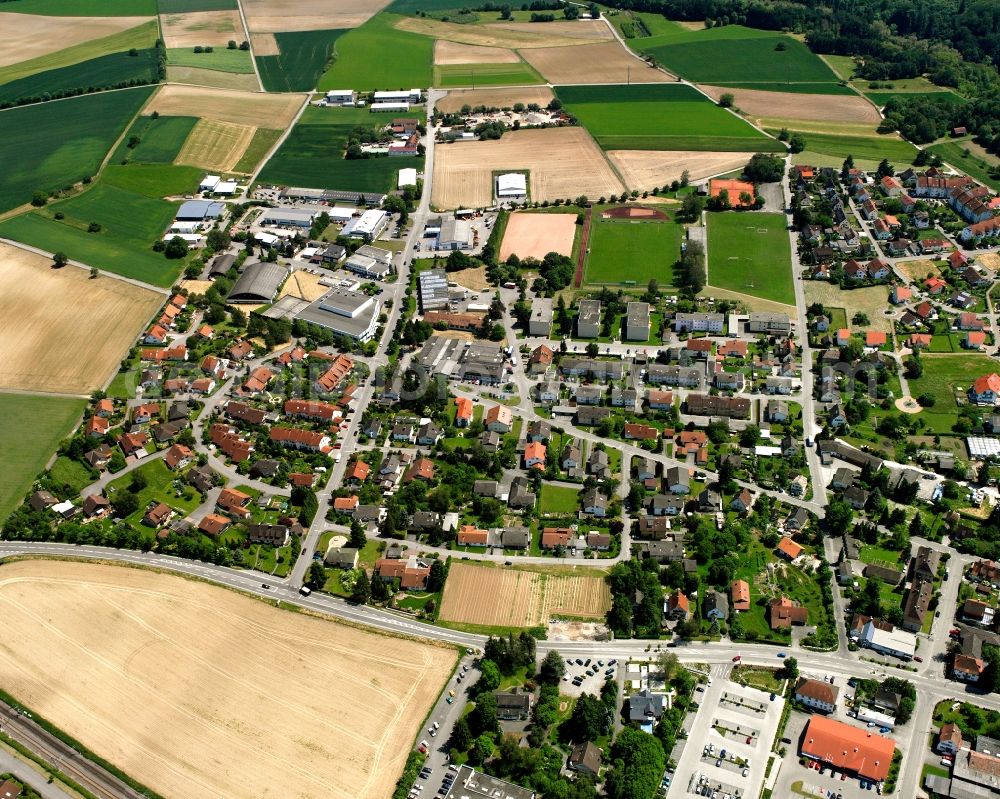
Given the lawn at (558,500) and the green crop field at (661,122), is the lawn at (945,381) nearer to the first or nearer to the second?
the lawn at (558,500)

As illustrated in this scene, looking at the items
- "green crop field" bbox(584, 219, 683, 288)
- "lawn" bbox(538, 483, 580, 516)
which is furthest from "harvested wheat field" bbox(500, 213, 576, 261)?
"lawn" bbox(538, 483, 580, 516)

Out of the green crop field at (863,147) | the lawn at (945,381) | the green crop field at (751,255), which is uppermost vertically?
the green crop field at (863,147)

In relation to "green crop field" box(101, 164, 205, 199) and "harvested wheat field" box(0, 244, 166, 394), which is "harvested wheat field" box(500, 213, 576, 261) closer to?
"harvested wheat field" box(0, 244, 166, 394)

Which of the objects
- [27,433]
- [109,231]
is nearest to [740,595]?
[27,433]

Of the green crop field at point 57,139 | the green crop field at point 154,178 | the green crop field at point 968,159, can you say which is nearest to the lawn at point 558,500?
the green crop field at point 154,178

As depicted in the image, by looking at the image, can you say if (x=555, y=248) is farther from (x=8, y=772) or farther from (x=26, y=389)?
(x=8, y=772)

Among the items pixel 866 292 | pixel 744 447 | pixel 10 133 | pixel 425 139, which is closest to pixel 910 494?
pixel 744 447
